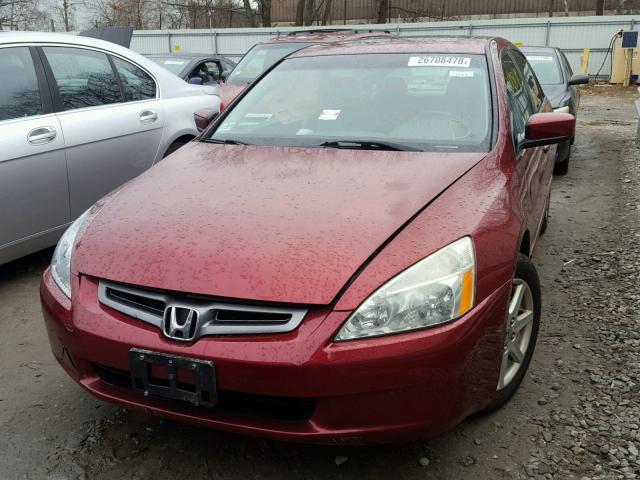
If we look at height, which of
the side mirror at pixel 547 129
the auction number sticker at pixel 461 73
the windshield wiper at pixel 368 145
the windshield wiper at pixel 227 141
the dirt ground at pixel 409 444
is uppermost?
the auction number sticker at pixel 461 73

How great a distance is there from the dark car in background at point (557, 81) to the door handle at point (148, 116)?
4.34 metres

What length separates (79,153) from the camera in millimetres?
4215

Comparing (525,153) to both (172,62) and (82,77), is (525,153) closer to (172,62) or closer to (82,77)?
(82,77)

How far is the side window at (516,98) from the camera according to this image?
317 cm

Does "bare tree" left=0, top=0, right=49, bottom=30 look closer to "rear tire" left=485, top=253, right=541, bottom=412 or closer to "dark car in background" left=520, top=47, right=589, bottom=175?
"dark car in background" left=520, top=47, right=589, bottom=175

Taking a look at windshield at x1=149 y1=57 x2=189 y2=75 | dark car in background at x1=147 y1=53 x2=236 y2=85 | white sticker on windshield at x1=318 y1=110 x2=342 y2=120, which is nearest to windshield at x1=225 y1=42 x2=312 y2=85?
dark car in background at x1=147 y1=53 x2=236 y2=85

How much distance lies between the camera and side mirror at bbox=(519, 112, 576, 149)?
301 cm

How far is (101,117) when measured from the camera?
442 centimetres

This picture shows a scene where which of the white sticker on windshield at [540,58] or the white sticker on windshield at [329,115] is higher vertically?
the white sticker on windshield at [540,58]

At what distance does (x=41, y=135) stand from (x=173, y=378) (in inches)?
102

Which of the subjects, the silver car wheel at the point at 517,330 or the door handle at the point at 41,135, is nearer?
the silver car wheel at the point at 517,330

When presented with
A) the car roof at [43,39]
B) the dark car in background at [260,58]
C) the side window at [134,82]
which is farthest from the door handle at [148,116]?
the dark car in background at [260,58]

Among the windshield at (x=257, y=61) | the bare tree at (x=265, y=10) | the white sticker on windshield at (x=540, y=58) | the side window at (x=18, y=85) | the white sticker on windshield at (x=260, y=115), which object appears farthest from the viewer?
the bare tree at (x=265, y=10)

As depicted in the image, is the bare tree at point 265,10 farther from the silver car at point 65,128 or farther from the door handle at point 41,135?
the door handle at point 41,135
